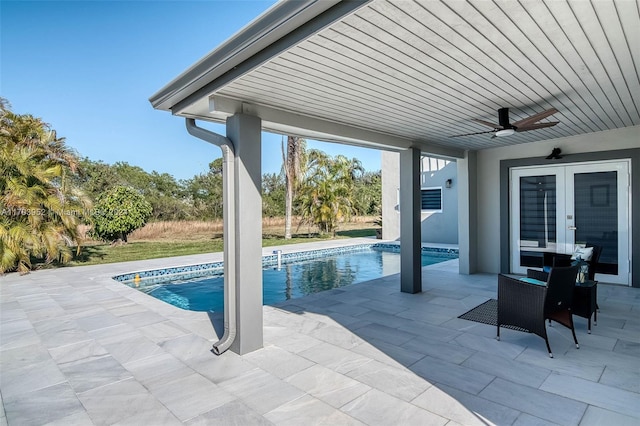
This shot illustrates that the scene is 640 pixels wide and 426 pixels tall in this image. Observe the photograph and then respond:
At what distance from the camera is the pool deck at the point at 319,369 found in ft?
9.13

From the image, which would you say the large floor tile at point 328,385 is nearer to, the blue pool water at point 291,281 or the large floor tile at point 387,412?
the large floor tile at point 387,412

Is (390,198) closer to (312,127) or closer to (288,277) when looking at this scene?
(288,277)

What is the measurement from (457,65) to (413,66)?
16.4 inches

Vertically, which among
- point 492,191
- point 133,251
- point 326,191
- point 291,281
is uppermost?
point 326,191

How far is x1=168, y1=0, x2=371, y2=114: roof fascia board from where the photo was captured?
2252 mm

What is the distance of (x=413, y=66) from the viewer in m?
3.20

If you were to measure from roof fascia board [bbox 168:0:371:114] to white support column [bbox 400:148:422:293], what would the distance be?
14.0 feet

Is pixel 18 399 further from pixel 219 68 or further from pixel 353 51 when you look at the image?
pixel 353 51

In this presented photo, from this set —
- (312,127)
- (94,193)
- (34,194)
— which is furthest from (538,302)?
(94,193)

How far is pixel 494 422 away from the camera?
2.62 m

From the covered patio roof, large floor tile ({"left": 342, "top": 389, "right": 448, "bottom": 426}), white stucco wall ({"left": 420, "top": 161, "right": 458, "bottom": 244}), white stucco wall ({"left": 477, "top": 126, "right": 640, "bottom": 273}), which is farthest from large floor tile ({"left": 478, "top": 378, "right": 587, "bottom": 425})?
white stucco wall ({"left": 420, "top": 161, "right": 458, "bottom": 244})

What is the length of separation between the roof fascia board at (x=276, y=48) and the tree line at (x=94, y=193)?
733 centimetres

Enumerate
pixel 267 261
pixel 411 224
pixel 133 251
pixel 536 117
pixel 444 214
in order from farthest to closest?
pixel 444 214
pixel 133 251
pixel 267 261
pixel 411 224
pixel 536 117

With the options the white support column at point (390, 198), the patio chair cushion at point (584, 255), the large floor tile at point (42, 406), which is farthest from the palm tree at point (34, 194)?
the white support column at point (390, 198)
